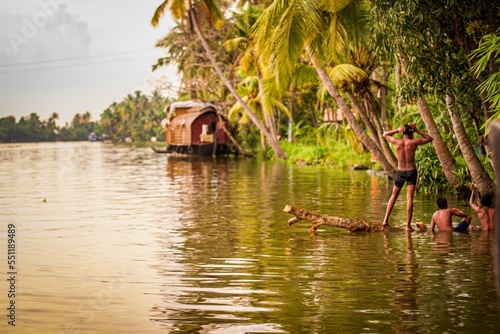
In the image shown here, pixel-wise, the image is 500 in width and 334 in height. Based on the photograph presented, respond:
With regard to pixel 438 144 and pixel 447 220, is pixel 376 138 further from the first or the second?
pixel 447 220

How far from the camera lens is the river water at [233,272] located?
7473 mm

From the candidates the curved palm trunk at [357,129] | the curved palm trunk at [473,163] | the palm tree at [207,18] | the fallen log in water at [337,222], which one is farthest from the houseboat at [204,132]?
the fallen log in water at [337,222]

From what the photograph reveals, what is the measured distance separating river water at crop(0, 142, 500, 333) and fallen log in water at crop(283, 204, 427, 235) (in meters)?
0.18

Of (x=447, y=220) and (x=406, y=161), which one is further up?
(x=406, y=161)

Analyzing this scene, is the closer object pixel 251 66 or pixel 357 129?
pixel 357 129

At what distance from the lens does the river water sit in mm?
7473

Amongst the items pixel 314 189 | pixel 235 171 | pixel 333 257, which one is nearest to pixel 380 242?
pixel 333 257

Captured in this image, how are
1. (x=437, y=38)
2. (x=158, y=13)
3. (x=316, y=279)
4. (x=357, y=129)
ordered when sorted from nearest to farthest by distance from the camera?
(x=316, y=279) → (x=437, y=38) → (x=357, y=129) → (x=158, y=13)

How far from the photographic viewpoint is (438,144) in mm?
18219

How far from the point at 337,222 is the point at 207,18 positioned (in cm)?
3069

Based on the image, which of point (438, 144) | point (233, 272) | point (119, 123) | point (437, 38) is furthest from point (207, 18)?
point (119, 123)

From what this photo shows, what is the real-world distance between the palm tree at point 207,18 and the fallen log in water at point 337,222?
27.7 m

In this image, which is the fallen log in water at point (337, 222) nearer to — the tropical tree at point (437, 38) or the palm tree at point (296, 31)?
the tropical tree at point (437, 38)

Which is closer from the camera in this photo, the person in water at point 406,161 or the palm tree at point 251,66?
the person in water at point 406,161
